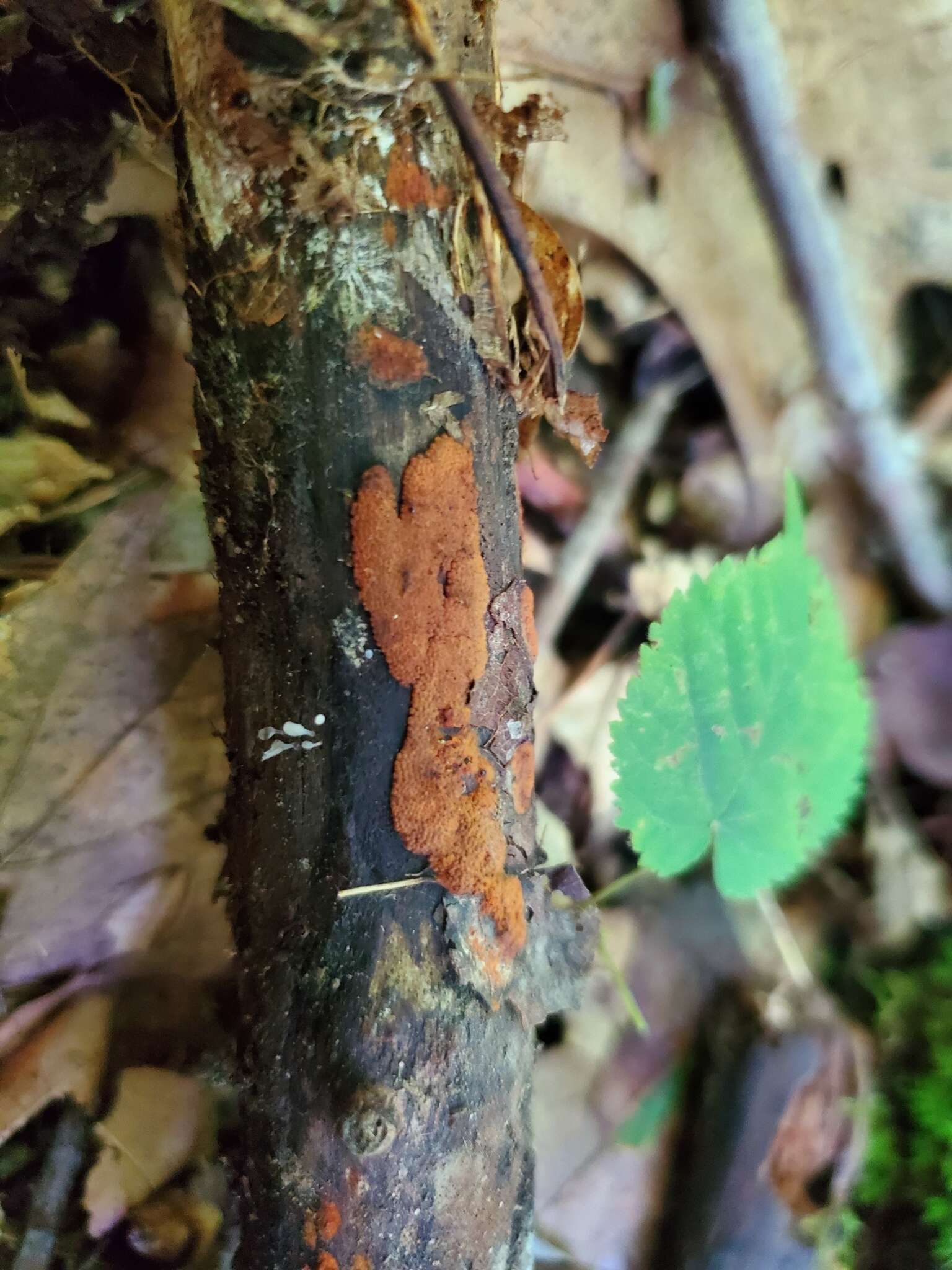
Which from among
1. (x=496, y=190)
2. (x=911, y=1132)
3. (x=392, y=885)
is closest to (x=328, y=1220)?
(x=392, y=885)

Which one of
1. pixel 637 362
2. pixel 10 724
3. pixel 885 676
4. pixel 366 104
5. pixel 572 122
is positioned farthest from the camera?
pixel 885 676

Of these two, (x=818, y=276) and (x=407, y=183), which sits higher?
(x=818, y=276)

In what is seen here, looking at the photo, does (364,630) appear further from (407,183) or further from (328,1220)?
(328,1220)

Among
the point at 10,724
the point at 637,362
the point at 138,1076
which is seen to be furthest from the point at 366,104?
the point at 138,1076

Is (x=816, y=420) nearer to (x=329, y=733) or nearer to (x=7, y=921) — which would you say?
(x=329, y=733)

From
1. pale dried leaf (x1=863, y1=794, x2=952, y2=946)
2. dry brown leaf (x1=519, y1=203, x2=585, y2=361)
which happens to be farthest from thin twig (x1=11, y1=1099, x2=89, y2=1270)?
pale dried leaf (x1=863, y1=794, x2=952, y2=946)

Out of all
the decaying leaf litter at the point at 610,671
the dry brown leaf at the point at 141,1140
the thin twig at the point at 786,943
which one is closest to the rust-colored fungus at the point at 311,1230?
the decaying leaf litter at the point at 610,671
